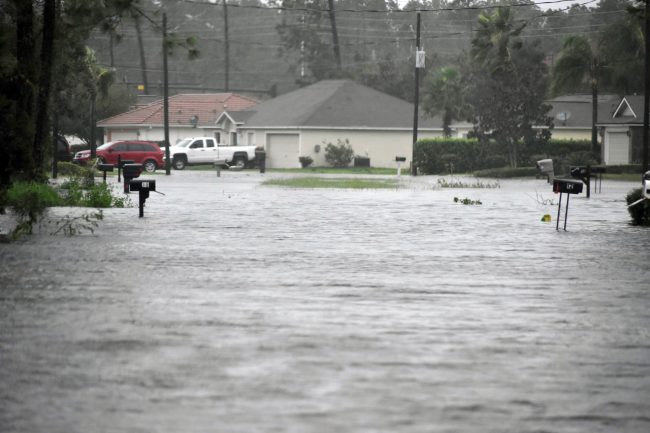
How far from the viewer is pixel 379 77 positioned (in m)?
106

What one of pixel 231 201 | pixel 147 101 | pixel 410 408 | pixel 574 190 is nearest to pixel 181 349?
pixel 410 408

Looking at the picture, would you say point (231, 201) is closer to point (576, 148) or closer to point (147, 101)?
point (576, 148)

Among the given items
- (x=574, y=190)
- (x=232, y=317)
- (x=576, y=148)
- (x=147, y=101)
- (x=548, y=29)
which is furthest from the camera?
(x=548, y=29)

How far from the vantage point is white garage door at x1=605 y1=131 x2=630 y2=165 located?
75250mm

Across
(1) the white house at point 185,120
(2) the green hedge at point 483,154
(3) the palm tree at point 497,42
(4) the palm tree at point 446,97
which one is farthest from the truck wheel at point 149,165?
(4) the palm tree at point 446,97

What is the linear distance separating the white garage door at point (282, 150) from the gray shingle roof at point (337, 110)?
3.66ft

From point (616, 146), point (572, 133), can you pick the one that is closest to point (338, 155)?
point (572, 133)

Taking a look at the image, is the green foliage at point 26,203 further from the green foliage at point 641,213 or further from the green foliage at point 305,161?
the green foliage at point 305,161

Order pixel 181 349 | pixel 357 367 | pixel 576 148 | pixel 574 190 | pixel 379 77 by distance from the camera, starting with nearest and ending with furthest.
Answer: pixel 357 367
pixel 181 349
pixel 574 190
pixel 576 148
pixel 379 77

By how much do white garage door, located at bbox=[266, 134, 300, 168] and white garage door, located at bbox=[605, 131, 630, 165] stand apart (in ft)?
68.4

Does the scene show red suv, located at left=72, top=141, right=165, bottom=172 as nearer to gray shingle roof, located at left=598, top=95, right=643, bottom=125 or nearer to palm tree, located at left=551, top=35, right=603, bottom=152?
palm tree, located at left=551, top=35, right=603, bottom=152

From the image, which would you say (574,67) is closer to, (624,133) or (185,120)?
(624,133)

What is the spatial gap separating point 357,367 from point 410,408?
1.41 meters

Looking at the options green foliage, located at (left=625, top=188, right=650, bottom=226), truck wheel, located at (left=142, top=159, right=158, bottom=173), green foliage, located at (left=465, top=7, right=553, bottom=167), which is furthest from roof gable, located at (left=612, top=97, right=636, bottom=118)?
green foliage, located at (left=625, top=188, right=650, bottom=226)
